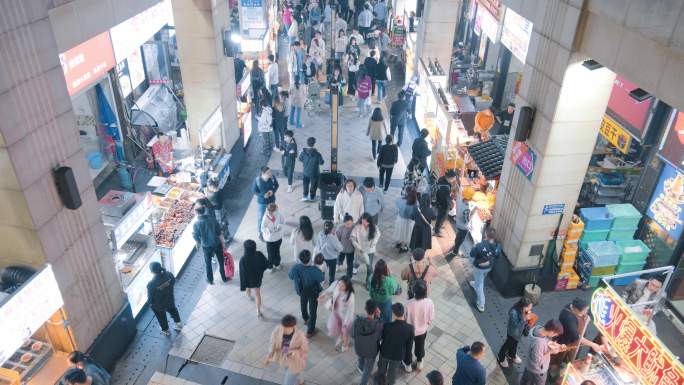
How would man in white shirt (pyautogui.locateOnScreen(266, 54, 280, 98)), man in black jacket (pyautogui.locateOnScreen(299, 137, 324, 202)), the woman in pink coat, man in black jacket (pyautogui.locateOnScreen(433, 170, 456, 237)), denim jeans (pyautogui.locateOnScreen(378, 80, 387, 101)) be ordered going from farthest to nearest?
denim jeans (pyautogui.locateOnScreen(378, 80, 387, 101))
man in white shirt (pyautogui.locateOnScreen(266, 54, 280, 98))
man in black jacket (pyautogui.locateOnScreen(299, 137, 324, 202))
man in black jacket (pyautogui.locateOnScreen(433, 170, 456, 237))
the woman in pink coat

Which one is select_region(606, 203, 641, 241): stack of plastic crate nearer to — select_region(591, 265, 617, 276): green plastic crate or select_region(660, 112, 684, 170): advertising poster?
select_region(591, 265, 617, 276): green plastic crate

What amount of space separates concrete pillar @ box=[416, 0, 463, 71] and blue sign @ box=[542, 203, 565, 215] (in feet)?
25.8

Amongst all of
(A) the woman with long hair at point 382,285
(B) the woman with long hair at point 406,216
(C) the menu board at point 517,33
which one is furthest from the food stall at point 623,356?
(C) the menu board at point 517,33

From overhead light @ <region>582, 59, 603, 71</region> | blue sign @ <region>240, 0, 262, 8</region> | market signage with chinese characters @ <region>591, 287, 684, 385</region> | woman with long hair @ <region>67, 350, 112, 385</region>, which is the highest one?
overhead light @ <region>582, 59, 603, 71</region>

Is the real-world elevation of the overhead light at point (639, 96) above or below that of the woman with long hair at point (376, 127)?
above

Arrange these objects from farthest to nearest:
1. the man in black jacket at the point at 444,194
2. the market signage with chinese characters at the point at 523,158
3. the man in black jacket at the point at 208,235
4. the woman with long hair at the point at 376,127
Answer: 1. the woman with long hair at the point at 376,127
2. the man in black jacket at the point at 444,194
3. the man in black jacket at the point at 208,235
4. the market signage with chinese characters at the point at 523,158

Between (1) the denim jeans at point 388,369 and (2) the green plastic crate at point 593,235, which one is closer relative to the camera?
(1) the denim jeans at point 388,369

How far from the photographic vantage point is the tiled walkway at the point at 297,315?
26.4 feet

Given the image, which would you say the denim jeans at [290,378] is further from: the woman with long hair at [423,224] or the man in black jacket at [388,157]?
the man in black jacket at [388,157]

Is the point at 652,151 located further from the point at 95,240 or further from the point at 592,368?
the point at 95,240

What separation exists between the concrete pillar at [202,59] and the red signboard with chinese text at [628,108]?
8199mm

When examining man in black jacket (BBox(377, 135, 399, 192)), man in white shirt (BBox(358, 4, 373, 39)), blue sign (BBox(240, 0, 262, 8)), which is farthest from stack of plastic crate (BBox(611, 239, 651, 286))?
man in white shirt (BBox(358, 4, 373, 39))

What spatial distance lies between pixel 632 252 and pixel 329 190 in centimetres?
568

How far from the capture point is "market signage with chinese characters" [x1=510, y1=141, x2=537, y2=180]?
848 cm
